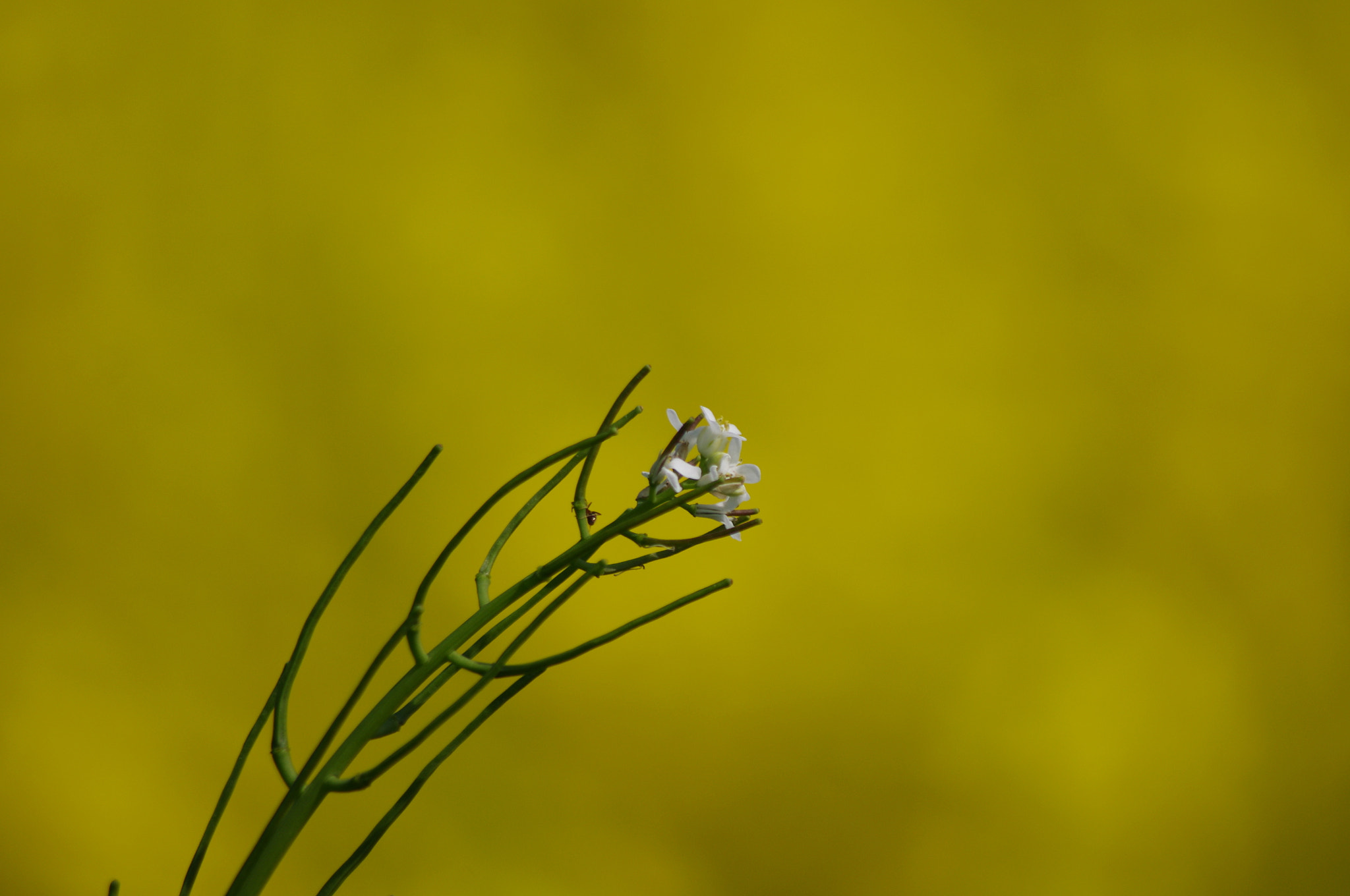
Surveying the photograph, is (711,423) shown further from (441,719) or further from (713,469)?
(441,719)

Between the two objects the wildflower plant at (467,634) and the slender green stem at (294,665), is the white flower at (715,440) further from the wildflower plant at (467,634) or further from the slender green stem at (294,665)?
the slender green stem at (294,665)

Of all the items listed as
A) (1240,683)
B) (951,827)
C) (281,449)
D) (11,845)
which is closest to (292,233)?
(281,449)

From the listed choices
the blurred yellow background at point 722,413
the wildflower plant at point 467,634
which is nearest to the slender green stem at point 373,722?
the wildflower plant at point 467,634

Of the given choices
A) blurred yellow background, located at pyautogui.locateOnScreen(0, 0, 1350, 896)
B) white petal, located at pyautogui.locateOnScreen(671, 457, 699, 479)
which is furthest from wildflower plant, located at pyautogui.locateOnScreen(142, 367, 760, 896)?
blurred yellow background, located at pyautogui.locateOnScreen(0, 0, 1350, 896)

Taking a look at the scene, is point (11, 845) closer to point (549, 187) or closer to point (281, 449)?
point (281, 449)

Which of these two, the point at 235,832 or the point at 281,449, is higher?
the point at 281,449

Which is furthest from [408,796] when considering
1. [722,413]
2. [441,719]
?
[722,413]
